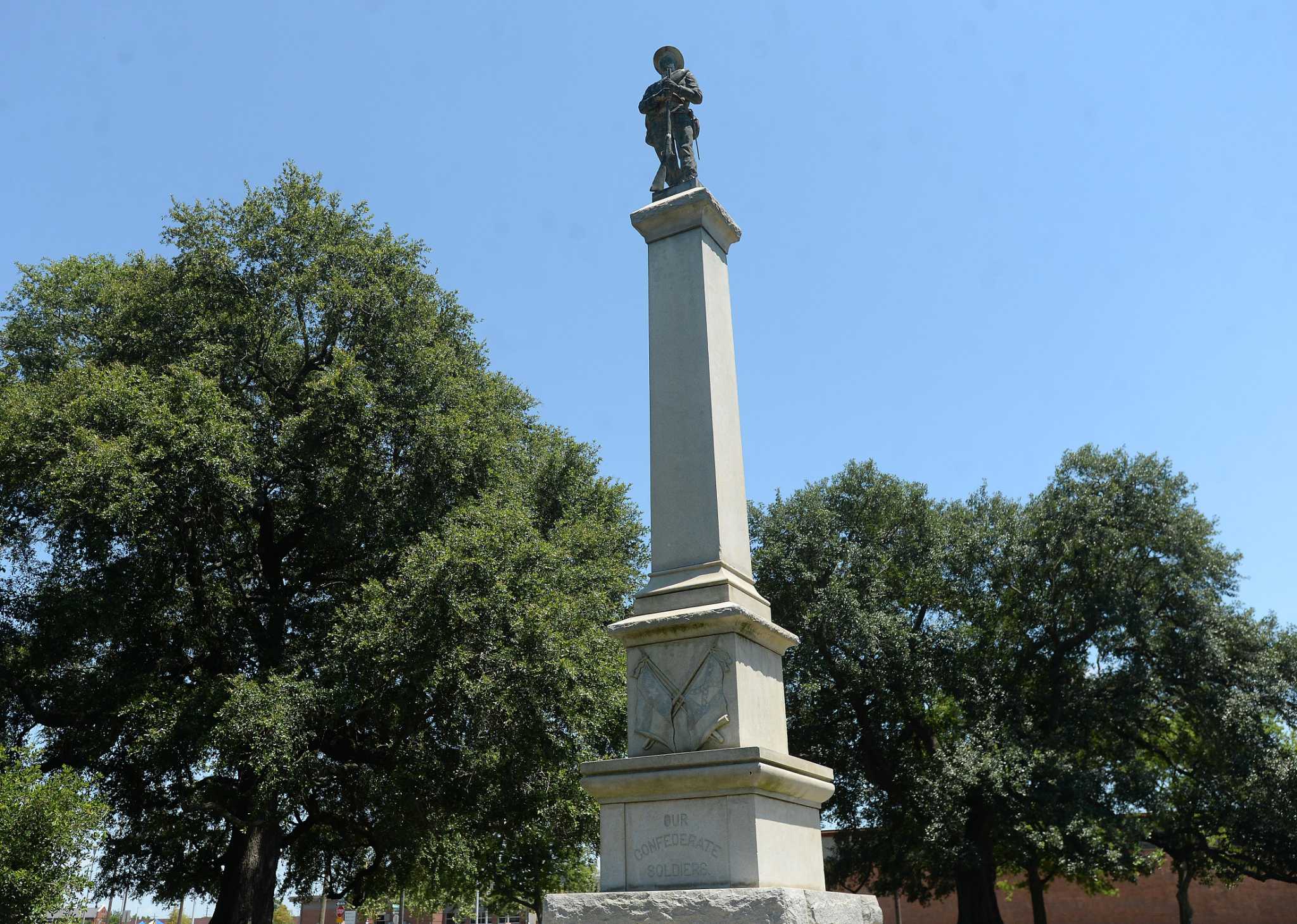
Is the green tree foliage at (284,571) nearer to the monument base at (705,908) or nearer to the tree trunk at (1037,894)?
the monument base at (705,908)

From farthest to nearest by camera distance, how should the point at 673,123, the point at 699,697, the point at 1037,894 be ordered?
the point at 1037,894 < the point at 673,123 < the point at 699,697

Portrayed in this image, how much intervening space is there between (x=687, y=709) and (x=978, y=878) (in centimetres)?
2394

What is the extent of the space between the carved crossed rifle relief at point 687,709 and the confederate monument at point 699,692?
0.01 meters

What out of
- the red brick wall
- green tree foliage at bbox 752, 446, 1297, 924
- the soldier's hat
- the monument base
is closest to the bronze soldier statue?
the soldier's hat

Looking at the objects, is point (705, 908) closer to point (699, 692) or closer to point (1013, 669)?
point (699, 692)

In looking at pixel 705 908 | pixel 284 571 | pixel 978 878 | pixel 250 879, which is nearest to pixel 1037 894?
pixel 978 878

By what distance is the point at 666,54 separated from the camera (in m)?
9.87

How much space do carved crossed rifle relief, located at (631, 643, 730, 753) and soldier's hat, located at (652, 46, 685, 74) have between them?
5.77 metres

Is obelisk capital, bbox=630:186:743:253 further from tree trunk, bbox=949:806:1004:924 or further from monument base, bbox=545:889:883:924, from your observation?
tree trunk, bbox=949:806:1004:924

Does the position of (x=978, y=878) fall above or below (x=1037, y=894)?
above

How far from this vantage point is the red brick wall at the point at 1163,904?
126ft

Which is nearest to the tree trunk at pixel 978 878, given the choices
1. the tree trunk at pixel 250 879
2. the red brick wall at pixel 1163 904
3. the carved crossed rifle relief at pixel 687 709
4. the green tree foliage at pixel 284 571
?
the red brick wall at pixel 1163 904

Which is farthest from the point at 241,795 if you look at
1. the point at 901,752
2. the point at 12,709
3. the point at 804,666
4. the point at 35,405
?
the point at 901,752

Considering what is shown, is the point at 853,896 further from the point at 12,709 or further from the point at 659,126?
the point at 12,709
